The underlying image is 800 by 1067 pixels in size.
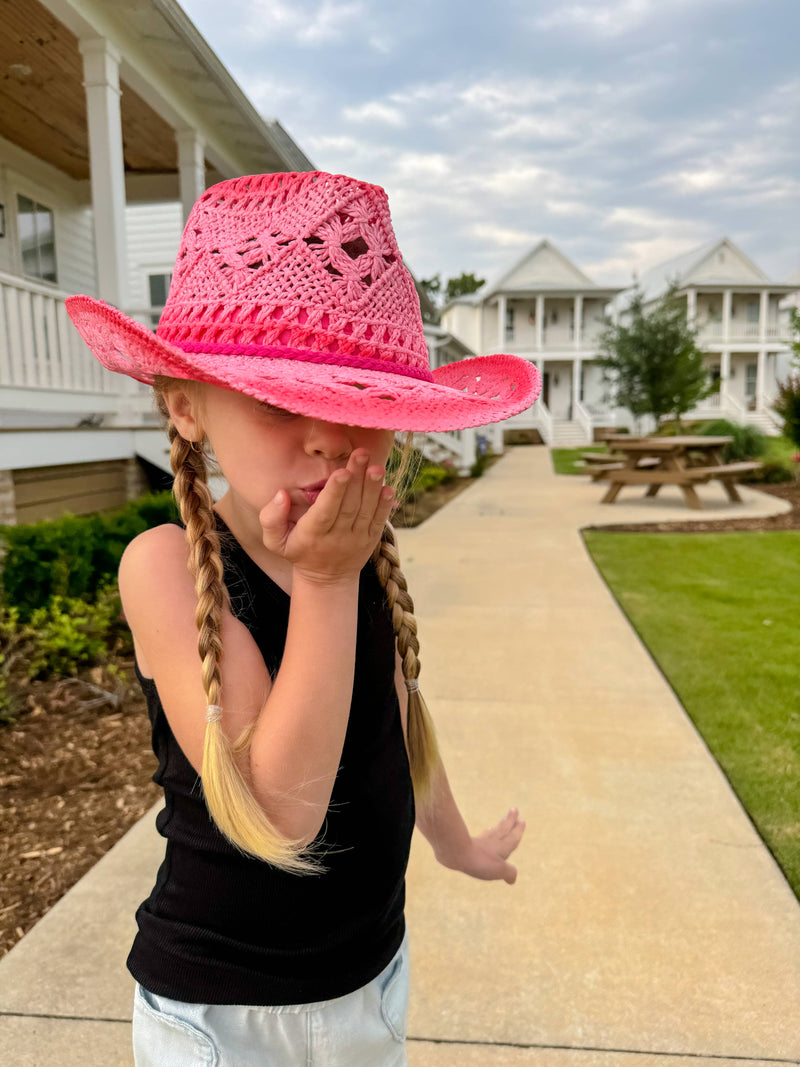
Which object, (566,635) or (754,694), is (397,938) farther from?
(566,635)

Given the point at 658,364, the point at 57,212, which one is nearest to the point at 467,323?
the point at 658,364

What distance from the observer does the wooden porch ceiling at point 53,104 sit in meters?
6.87

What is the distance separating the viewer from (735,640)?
5.15 meters

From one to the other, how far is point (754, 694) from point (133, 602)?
3.91m

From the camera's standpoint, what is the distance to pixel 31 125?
8.96 metres

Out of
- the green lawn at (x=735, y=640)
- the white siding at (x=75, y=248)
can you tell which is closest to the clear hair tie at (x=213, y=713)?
the green lawn at (x=735, y=640)

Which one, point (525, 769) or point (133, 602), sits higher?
point (133, 602)


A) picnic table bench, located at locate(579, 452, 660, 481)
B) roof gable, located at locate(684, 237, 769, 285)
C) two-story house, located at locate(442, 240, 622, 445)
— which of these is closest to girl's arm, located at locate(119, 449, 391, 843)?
picnic table bench, located at locate(579, 452, 660, 481)

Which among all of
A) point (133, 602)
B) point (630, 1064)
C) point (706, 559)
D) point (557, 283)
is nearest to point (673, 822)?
point (630, 1064)

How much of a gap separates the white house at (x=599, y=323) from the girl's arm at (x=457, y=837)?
121 feet

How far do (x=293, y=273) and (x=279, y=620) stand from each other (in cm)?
48

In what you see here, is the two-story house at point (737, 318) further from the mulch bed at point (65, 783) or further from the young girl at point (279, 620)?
the young girl at point (279, 620)

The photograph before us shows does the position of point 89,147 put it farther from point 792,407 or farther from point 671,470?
point 792,407

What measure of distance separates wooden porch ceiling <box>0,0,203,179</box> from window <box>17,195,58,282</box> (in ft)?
2.11
